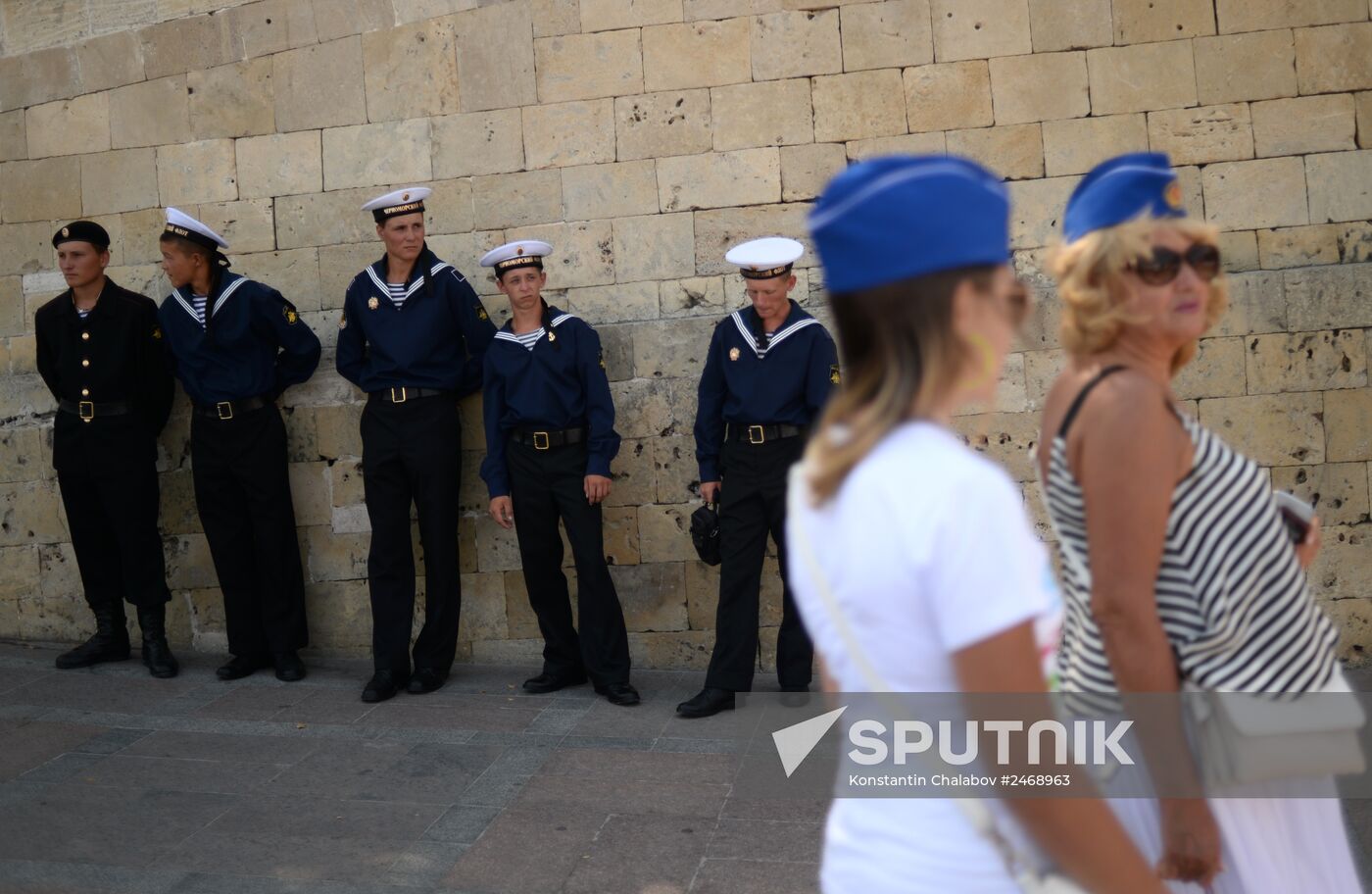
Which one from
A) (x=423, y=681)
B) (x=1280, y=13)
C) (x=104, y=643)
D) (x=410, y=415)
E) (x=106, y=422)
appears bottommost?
(x=423, y=681)

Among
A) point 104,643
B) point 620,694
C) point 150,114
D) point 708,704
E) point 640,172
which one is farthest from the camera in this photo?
point 150,114

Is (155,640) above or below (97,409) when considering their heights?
below

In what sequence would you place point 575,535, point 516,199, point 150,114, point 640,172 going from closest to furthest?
point 575,535
point 640,172
point 516,199
point 150,114

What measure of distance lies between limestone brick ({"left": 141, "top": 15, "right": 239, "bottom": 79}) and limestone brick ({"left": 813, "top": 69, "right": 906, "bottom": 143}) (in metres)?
3.36

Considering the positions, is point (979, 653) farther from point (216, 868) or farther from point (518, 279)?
point (518, 279)

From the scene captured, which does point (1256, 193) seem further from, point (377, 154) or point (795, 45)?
point (377, 154)

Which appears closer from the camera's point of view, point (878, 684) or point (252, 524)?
point (878, 684)

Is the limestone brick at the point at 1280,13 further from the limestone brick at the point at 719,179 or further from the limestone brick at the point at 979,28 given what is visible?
the limestone brick at the point at 719,179

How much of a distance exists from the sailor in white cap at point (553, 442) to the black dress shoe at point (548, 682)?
30mm

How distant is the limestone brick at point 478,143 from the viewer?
7.00m

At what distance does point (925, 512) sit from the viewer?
4.46 feet

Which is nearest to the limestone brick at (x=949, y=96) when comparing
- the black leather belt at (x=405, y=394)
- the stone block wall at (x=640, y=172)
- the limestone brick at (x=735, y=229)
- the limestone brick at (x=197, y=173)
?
the stone block wall at (x=640, y=172)

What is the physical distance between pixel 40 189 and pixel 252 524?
100 inches

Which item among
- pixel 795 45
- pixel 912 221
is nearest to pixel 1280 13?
pixel 795 45
